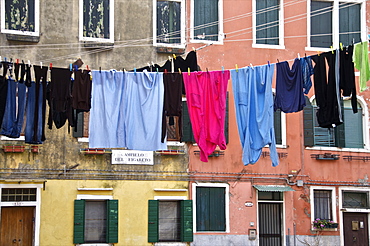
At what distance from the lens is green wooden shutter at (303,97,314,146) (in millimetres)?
23094

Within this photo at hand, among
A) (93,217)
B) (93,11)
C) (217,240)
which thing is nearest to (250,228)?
(217,240)

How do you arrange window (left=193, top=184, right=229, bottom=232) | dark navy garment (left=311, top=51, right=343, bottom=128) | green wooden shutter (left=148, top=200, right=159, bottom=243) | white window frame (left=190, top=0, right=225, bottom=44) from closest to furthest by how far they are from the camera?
dark navy garment (left=311, top=51, right=343, bottom=128) → green wooden shutter (left=148, top=200, right=159, bottom=243) → window (left=193, top=184, right=229, bottom=232) → white window frame (left=190, top=0, right=225, bottom=44)

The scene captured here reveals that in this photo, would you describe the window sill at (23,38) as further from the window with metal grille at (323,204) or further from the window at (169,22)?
the window with metal grille at (323,204)

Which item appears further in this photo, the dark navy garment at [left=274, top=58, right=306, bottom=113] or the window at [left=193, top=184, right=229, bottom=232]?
the window at [left=193, top=184, right=229, bottom=232]

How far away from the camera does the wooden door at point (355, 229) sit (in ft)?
76.1

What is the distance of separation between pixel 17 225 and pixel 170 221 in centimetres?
471

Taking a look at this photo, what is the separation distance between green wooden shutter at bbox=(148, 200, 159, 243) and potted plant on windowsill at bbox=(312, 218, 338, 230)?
17.2 ft

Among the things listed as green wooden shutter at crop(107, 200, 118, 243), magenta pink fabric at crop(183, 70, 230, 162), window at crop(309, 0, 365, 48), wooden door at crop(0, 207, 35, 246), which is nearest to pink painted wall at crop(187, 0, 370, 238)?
window at crop(309, 0, 365, 48)

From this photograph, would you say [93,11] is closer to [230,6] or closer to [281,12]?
[230,6]

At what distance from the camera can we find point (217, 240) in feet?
72.2

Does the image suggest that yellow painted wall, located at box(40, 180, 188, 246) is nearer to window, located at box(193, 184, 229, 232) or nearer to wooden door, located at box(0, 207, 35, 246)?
wooden door, located at box(0, 207, 35, 246)

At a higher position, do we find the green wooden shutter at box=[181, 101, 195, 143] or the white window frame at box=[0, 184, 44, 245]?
the green wooden shutter at box=[181, 101, 195, 143]

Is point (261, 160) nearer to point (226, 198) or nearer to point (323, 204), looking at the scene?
point (226, 198)

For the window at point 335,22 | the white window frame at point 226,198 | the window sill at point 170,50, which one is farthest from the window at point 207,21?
the white window frame at point 226,198
